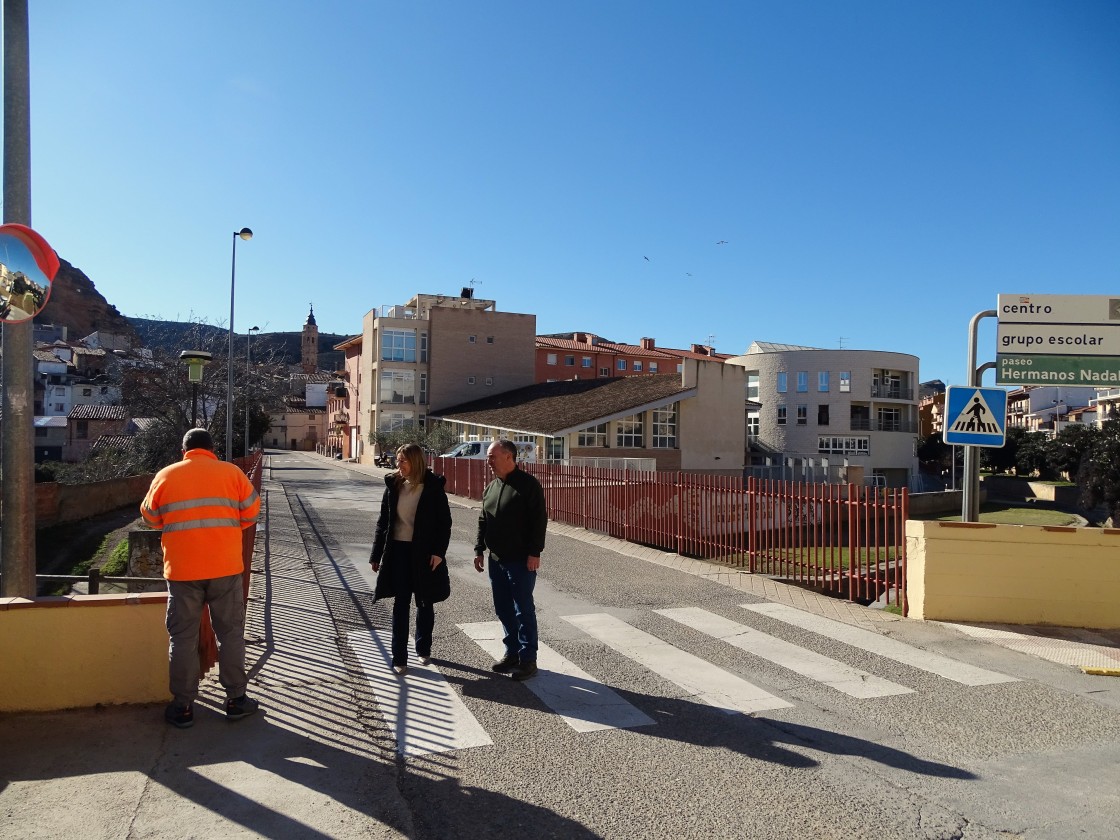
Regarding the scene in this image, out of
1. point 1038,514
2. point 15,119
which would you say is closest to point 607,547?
point 15,119

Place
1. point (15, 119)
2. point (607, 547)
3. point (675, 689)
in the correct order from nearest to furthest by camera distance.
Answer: point (15, 119)
point (675, 689)
point (607, 547)

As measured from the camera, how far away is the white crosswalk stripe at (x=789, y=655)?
18.2ft

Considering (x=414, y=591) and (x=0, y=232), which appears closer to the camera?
(x=0, y=232)

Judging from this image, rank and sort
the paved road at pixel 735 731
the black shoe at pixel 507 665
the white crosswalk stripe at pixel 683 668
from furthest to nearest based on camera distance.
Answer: the black shoe at pixel 507 665
the white crosswalk stripe at pixel 683 668
the paved road at pixel 735 731

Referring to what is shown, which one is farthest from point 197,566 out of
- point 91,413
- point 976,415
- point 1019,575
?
point 91,413

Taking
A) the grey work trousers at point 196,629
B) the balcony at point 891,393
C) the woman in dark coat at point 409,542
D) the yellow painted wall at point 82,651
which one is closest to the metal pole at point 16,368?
the yellow painted wall at point 82,651

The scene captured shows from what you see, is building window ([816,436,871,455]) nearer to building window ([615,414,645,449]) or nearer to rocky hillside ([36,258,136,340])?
building window ([615,414,645,449])

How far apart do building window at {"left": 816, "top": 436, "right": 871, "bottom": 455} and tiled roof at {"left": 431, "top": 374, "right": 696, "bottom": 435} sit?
24.1 meters

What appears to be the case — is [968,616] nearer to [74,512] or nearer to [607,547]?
[607,547]

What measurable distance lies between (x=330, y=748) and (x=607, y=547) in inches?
385

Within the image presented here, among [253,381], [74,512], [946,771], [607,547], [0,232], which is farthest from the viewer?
[253,381]

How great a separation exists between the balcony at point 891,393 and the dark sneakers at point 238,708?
62.4m

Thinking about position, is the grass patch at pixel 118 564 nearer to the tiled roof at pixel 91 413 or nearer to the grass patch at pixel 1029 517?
the grass patch at pixel 1029 517

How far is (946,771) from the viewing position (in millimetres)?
4109
